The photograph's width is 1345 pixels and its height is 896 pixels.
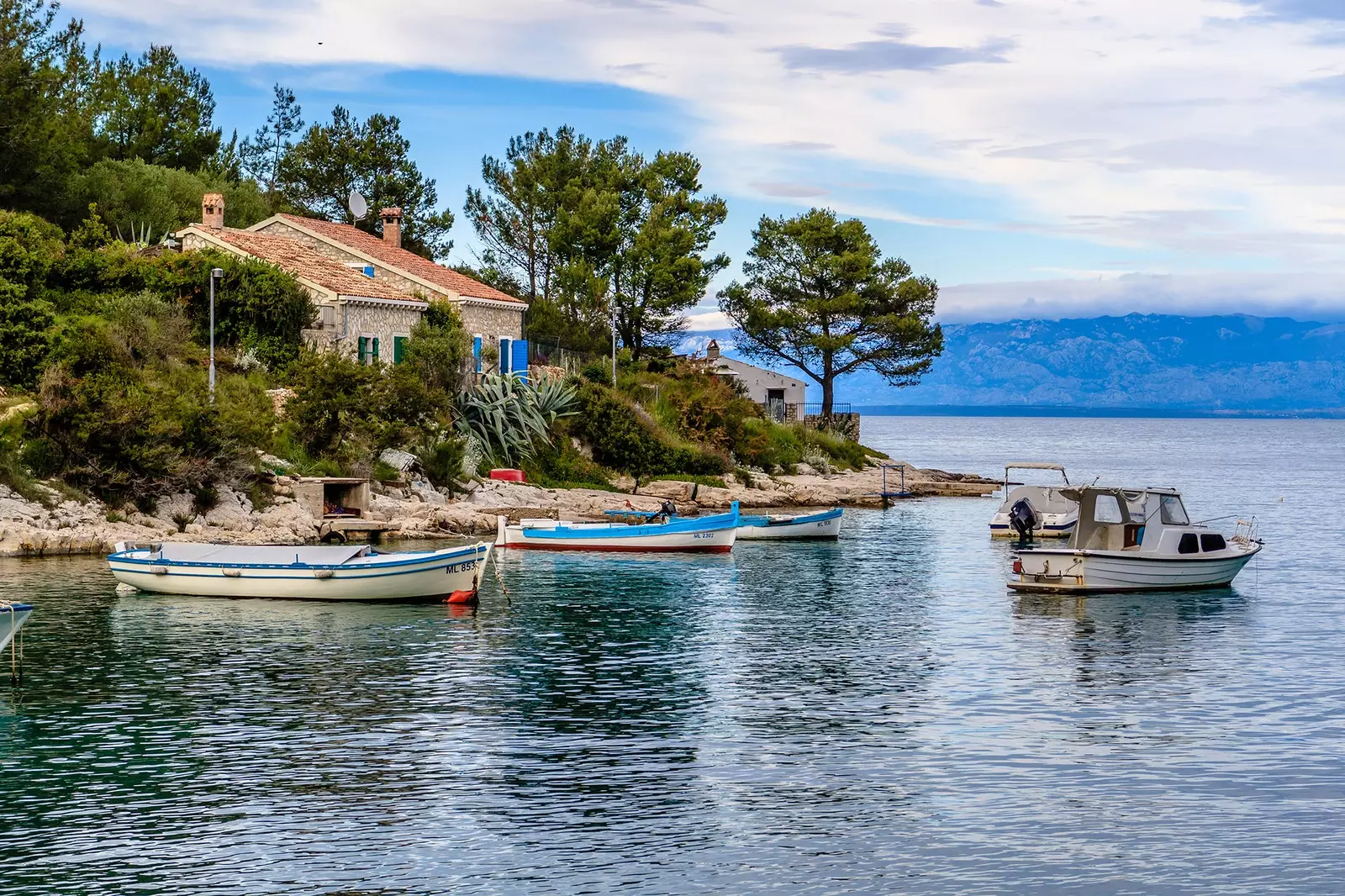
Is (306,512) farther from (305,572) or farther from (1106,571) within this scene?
(1106,571)

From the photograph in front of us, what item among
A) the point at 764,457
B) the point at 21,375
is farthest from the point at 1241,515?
the point at 21,375

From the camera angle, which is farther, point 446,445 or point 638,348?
point 638,348

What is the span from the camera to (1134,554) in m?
42.4

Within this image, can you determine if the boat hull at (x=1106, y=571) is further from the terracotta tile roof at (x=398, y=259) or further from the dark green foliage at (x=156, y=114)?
the dark green foliage at (x=156, y=114)

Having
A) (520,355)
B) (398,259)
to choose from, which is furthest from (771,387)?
(398,259)

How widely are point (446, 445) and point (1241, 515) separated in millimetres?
44741

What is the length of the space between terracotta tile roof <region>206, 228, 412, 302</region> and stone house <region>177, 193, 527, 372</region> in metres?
0.07

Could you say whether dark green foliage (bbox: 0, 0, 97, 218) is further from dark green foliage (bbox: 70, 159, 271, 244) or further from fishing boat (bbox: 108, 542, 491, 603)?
fishing boat (bbox: 108, 542, 491, 603)

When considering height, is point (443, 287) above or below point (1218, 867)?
above

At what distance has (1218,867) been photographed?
1805cm

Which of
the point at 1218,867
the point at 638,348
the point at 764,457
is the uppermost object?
the point at 638,348

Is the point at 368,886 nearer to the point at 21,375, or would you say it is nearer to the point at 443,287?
the point at 21,375

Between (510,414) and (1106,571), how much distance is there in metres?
33.7

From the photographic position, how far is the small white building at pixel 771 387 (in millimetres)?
100312
